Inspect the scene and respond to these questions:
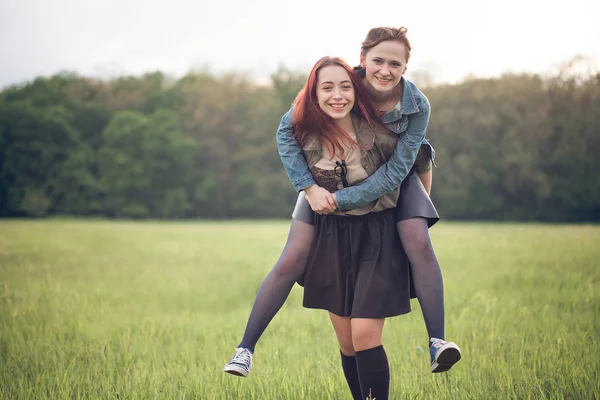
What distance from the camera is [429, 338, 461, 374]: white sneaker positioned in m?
2.80

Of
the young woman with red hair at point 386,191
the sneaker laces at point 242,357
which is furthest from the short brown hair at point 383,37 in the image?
the sneaker laces at point 242,357

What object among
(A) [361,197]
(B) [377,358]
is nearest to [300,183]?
(A) [361,197]

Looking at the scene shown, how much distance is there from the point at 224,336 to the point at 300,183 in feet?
8.84

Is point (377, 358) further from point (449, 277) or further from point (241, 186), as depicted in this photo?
point (241, 186)

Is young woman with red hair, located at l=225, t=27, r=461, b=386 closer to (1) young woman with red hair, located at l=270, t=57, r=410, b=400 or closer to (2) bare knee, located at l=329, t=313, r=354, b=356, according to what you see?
(1) young woman with red hair, located at l=270, t=57, r=410, b=400

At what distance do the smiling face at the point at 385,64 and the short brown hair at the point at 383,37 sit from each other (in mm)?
25

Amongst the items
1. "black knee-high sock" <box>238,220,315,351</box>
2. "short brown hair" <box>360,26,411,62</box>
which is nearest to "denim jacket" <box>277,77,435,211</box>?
"short brown hair" <box>360,26,411,62</box>

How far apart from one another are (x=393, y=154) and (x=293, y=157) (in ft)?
1.83

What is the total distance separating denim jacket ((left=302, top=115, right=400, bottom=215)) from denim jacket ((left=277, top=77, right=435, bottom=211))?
59 millimetres

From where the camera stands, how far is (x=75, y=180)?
137 feet

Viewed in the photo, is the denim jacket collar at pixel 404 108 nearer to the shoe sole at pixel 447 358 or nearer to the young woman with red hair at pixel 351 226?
the young woman with red hair at pixel 351 226

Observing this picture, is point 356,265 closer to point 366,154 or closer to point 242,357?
point 366,154

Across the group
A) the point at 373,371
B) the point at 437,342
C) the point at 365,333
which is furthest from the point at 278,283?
the point at 437,342

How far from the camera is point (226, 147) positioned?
149 feet
